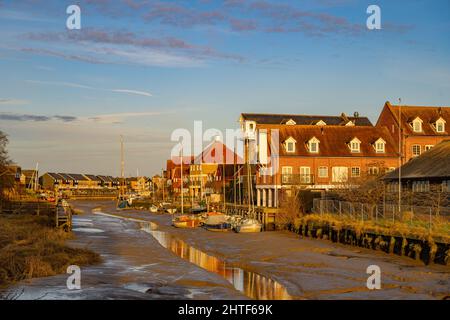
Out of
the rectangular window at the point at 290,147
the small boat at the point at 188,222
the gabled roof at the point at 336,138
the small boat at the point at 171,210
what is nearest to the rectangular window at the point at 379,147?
the gabled roof at the point at 336,138

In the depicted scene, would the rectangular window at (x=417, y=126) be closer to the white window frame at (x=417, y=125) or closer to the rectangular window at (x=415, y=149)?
the white window frame at (x=417, y=125)

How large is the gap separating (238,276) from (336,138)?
50.2 m

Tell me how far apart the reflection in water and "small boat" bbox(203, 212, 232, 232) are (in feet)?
40.0

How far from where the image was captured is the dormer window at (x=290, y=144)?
257ft

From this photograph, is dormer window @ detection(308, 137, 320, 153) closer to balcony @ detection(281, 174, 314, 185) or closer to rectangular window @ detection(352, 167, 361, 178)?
balcony @ detection(281, 174, 314, 185)

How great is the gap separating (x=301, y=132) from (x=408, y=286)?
52385 millimetres

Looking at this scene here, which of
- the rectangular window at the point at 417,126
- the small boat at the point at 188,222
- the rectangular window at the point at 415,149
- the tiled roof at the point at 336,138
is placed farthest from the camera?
the rectangular window at the point at 417,126

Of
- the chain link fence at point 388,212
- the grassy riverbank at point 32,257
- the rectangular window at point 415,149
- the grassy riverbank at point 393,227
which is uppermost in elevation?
the rectangular window at point 415,149

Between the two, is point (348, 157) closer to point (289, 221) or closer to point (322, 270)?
point (289, 221)

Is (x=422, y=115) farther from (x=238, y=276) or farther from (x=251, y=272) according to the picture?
(x=238, y=276)

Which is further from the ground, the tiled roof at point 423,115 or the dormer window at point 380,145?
the tiled roof at point 423,115

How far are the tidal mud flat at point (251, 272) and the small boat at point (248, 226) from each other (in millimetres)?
8177

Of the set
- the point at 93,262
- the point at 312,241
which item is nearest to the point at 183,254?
the point at 93,262

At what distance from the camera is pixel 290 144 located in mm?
78500
